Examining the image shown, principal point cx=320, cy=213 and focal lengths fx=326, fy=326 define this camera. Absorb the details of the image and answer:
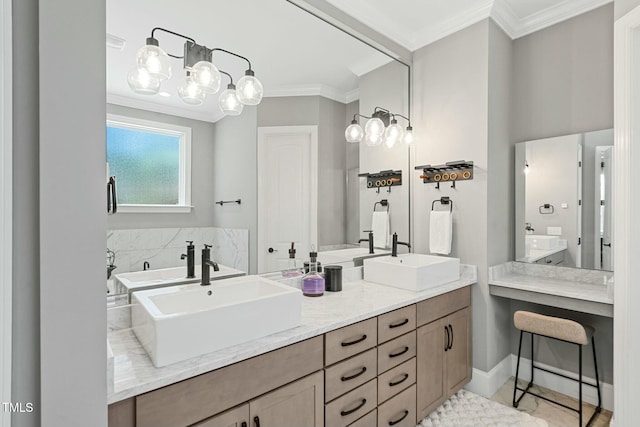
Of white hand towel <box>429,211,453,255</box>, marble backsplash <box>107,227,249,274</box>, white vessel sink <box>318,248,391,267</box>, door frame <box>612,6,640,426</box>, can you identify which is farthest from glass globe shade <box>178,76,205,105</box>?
door frame <box>612,6,640,426</box>

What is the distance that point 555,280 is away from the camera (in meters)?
2.39

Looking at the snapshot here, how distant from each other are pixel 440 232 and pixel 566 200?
0.92 m

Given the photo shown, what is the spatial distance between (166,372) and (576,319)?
2.70 m

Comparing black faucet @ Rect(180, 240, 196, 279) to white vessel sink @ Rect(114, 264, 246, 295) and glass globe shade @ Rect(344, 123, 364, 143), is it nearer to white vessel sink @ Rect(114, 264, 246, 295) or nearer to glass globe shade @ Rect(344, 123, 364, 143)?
white vessel sink @ Rect(114, 264, 246, 295)

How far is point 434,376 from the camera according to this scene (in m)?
2.06

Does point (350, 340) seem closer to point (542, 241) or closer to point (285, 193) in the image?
point (285, 193)

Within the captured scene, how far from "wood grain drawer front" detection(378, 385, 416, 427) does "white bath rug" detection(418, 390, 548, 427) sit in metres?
0.24

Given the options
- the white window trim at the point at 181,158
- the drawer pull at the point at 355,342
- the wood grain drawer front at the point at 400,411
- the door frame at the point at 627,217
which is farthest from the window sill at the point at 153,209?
the door frame at the point at 627,217

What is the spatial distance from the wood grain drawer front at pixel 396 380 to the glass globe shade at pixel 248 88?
1.63 meters

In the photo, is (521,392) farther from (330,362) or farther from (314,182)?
(314,182)

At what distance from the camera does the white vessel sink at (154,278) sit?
1.44 metres

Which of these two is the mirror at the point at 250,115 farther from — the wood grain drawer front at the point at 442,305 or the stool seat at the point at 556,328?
the stool seat at the point at 556,328

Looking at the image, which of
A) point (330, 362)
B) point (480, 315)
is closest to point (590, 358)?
point (480, 315)

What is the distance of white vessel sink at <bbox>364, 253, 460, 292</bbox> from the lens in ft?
6.66
